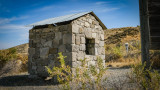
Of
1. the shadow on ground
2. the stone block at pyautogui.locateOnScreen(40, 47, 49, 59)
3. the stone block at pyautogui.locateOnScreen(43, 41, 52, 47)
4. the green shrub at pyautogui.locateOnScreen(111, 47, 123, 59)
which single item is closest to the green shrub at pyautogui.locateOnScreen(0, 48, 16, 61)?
the shadow on ground

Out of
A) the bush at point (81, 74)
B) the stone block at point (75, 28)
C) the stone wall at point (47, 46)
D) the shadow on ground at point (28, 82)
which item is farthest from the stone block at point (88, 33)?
the bush at point (81, 74)

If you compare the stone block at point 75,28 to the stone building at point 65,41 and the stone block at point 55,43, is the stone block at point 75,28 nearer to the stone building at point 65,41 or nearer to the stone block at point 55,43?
the stone building at point 65,41

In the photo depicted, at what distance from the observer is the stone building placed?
17.5 ft

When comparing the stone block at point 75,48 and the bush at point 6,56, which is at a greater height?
the stone block at point 75,48

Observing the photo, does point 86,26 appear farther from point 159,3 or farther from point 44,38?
point 159,3

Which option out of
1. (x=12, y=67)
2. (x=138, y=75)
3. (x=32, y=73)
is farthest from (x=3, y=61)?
(x=138, y=75)

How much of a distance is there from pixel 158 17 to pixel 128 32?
92.8 ft

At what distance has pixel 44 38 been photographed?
5977 mm

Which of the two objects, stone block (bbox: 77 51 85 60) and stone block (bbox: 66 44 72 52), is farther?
stone block (bbox: 77 51 85 60)

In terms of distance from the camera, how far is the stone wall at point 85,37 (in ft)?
17.6

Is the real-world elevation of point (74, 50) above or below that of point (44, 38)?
below

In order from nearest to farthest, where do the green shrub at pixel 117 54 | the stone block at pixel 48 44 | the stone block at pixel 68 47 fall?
the stone block at pixel 68 47 → the stone block at pixel 48 44 → the green shrub at pixel 117 54

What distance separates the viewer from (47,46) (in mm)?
5848

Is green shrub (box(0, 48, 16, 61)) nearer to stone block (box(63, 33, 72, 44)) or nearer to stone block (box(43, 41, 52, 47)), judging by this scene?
stone block (box(43, 41, 52, 47))
